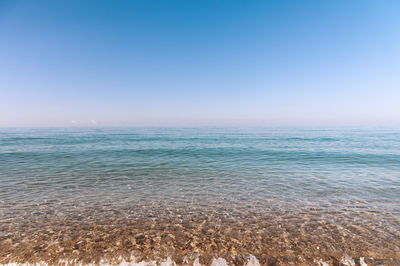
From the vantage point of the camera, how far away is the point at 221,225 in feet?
20.9

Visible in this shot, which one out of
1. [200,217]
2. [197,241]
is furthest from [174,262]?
[200,217]

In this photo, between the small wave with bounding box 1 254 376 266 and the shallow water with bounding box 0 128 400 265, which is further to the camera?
the shallow water with bounding box 0 128 400 265

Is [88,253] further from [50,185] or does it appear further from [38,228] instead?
[50,185]

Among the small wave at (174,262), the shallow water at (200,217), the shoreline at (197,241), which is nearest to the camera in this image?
the small wave at (174,262)

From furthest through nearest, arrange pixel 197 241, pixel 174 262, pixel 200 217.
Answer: pixel 200 217 < pixel 197 241 < pixel 174 262

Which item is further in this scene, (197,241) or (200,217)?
(200,217)

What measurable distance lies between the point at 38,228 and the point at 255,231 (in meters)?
7.46

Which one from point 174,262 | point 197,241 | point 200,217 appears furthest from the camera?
point 200,217

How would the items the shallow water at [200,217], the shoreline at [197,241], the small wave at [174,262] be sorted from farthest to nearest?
the shallow water at [200,217]
the shoreline at [197,241]
the small wave at [174,262]

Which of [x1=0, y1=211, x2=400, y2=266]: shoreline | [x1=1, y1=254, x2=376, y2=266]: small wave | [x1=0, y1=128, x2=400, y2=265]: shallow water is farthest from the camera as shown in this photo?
[x1=0, y1=128, x2=400, y2=265]: shallow water

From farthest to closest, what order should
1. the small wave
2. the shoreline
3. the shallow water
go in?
the shallow water < the shoreline < the small wave

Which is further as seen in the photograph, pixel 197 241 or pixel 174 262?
pixel 197 241

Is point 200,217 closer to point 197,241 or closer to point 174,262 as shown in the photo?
point 197,241

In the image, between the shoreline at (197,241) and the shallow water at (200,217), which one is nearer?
the shoreline at (197,241)
